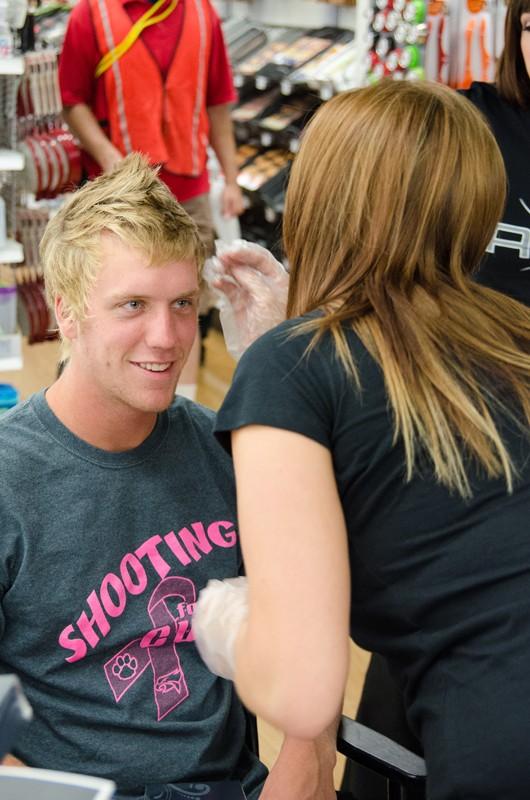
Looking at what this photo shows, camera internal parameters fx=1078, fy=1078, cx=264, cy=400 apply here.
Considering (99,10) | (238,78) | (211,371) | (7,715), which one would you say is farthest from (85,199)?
(238,78)

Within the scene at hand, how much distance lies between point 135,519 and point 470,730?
59 cm

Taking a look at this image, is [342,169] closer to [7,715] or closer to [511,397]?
[511,397]

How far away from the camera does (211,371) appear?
5.22 meters

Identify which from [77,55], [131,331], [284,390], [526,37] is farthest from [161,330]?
[77,55]

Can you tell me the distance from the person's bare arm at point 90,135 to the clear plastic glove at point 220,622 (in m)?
2.75

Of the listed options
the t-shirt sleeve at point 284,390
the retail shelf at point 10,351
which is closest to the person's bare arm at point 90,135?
the retail shelf at point 10,351

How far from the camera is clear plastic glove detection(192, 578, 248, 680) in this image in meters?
1.16

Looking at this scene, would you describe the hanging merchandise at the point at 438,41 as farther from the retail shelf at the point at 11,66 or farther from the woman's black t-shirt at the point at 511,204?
the woman's black t-shirt at the point at 511,204

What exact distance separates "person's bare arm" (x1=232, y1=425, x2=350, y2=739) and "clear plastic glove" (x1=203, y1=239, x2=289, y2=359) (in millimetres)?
621

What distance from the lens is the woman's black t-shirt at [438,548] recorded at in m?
1.07

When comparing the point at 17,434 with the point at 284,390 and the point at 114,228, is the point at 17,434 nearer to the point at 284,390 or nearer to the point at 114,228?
the point at 114,228

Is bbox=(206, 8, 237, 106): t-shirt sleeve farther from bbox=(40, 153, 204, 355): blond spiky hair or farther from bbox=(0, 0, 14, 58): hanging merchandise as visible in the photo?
bbox=(40, 153, 204, 355): blond spiky hair

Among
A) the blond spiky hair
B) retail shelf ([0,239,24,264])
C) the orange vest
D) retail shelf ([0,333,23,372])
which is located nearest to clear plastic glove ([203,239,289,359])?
the blond spiky hair

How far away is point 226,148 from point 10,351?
1.34m
